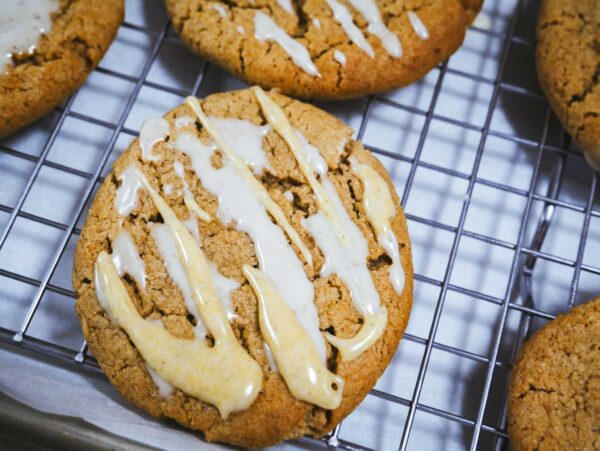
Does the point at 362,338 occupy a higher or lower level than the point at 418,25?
lower

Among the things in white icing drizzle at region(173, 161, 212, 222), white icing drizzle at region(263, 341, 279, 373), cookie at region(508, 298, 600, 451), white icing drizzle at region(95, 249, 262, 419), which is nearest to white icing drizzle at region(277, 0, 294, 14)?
white icing drizzle at region(173, 161, 212, 222)

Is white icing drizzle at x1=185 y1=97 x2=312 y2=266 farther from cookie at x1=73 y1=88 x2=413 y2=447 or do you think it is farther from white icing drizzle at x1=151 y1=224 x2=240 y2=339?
white icing drizzle at x1=151 y1=224 x2=240 y2=339

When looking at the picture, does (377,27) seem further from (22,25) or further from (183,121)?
(22,25)

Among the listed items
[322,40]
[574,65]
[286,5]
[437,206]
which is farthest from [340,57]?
[574,65]

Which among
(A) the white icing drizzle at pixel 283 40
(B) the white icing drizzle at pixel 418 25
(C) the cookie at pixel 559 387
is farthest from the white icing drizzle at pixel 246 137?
(C) the cookie at pixel 559 387

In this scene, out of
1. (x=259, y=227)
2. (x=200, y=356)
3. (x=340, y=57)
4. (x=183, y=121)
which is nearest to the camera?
(x=200, y=356)

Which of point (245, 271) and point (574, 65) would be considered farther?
point (574, 65)

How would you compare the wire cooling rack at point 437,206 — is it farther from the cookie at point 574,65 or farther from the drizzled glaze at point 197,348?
the drizzled glaze at point 197,348
